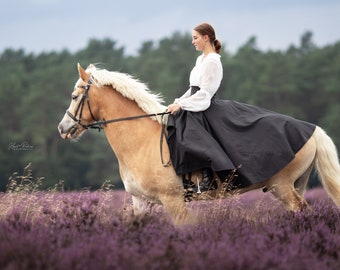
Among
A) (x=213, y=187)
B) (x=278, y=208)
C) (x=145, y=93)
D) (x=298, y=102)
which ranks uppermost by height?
(x=145, y=93)

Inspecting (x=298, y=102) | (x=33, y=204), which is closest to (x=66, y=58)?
(x=298, y=102)

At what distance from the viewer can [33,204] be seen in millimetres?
7848

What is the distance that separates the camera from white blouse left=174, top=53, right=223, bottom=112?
23.6ft

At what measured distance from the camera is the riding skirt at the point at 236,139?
7.04 meters

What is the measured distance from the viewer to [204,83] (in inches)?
286

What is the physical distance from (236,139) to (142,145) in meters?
1.01

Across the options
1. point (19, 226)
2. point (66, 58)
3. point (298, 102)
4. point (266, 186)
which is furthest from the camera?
point (66, 58)

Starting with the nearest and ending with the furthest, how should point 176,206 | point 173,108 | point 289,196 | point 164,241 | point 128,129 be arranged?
point 164,241 < point 176,206 < point 173,108 < point 128,129 < point 289,196

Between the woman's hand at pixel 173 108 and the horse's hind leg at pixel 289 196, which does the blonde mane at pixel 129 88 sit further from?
the horse's hind leg at pixel 289 196

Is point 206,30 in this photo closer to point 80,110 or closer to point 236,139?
point 236,139

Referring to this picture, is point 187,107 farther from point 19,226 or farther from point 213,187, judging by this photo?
point 19,226

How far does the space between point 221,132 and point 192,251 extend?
2.39 metres

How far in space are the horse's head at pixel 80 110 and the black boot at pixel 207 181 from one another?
1.37 m

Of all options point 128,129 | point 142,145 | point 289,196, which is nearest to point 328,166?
point 289,196
